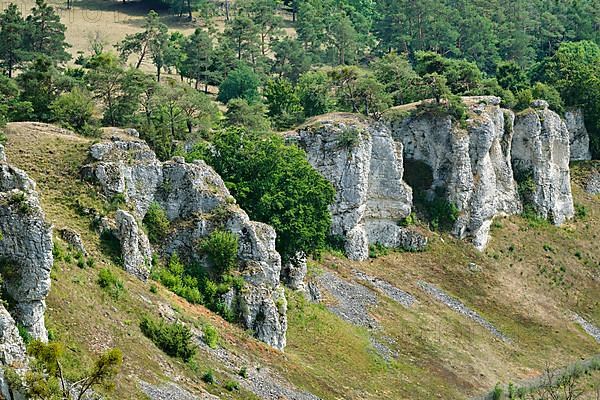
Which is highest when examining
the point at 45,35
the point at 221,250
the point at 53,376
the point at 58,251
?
the point at 45,35

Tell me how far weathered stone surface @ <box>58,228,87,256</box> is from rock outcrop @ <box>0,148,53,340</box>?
8706 millimetres

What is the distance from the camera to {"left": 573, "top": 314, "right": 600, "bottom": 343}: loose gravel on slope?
270ft

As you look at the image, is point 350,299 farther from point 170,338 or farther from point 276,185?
point 170,338

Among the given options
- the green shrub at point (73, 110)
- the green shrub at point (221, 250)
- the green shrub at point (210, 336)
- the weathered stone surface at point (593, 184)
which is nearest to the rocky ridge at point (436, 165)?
the weathered stone surface at point (593, 184)

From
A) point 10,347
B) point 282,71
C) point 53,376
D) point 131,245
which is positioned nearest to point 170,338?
point 131,245

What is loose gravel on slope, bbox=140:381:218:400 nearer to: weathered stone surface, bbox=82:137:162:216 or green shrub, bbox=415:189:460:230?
weathered stone surface, bbox=82:137:162:216

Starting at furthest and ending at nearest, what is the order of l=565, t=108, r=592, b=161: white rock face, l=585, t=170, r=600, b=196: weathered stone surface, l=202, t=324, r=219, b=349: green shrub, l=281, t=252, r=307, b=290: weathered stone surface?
l=565, t=108, r=592, b=161: white rock face → l=585, t=170, r=600, b=196: weathered stone surface → l=281, t=252, r=307, b=290: weathered stone surface → l=202, t=324, r=219, b=349: green shrub

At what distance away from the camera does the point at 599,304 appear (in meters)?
86.9

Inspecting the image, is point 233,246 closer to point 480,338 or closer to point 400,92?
point 480,338

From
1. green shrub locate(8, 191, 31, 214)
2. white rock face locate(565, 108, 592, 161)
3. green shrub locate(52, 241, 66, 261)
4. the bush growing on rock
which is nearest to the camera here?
the bush growing on rock

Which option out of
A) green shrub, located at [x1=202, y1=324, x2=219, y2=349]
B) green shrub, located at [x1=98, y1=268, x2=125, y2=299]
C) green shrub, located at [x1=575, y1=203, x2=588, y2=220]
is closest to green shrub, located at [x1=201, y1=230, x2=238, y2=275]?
green shrub, located at [x1=202, y1=324, x2=219, y2=349]

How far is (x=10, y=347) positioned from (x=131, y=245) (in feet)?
57.4

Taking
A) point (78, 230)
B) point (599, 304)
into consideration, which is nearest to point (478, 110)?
point (599, 304)

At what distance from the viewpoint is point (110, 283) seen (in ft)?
179
